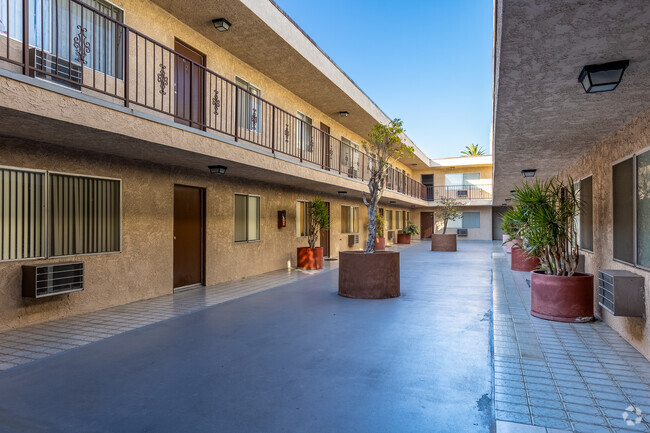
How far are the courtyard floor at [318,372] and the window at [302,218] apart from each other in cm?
705

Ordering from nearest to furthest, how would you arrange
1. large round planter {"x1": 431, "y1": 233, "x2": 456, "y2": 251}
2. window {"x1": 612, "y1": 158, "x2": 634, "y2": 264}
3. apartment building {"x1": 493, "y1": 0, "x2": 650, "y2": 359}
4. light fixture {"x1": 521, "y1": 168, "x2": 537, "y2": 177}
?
apartment building {"x1": 493, "y1": 0, "x2": 650, "y2": 359}, window {"x1": 612, "y1": 158, "x2": 634, "y2": 264}, light fixture {"x1": 521, "y1": 168, "x2": 537, "y2": 177}, large round planter {"x1": 431, "y1": 233, "x2": 456, "y2": 251}

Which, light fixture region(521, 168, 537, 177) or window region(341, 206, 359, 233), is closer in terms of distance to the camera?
light fixture region(521, 168, 537, 177)

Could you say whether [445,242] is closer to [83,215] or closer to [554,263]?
[554,263]

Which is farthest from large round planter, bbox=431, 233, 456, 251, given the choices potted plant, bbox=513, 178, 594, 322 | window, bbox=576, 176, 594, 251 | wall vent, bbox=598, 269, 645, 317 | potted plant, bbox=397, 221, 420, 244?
wall vent, bbox=598, 269, 645, 317

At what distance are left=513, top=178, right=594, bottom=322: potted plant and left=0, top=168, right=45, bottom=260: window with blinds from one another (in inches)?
305

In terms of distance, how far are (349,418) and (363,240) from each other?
57.8 feet

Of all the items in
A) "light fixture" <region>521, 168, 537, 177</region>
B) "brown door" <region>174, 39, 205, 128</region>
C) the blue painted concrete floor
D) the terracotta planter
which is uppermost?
"brown door" <region>174, 39, 205, 128</region>

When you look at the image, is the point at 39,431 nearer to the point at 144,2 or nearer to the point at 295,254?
the point at 144,2

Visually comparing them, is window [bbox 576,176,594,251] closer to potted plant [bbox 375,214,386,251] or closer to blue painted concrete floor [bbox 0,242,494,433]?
blue painted concrete floor [bbox 0,242,494,433]

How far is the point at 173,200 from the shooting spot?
8.55 m

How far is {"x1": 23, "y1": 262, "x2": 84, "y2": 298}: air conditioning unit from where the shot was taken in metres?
5.68

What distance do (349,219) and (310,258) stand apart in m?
6.51

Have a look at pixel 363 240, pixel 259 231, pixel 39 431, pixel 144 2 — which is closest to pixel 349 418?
pixel 39 431

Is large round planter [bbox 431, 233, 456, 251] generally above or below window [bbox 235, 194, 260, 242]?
below
